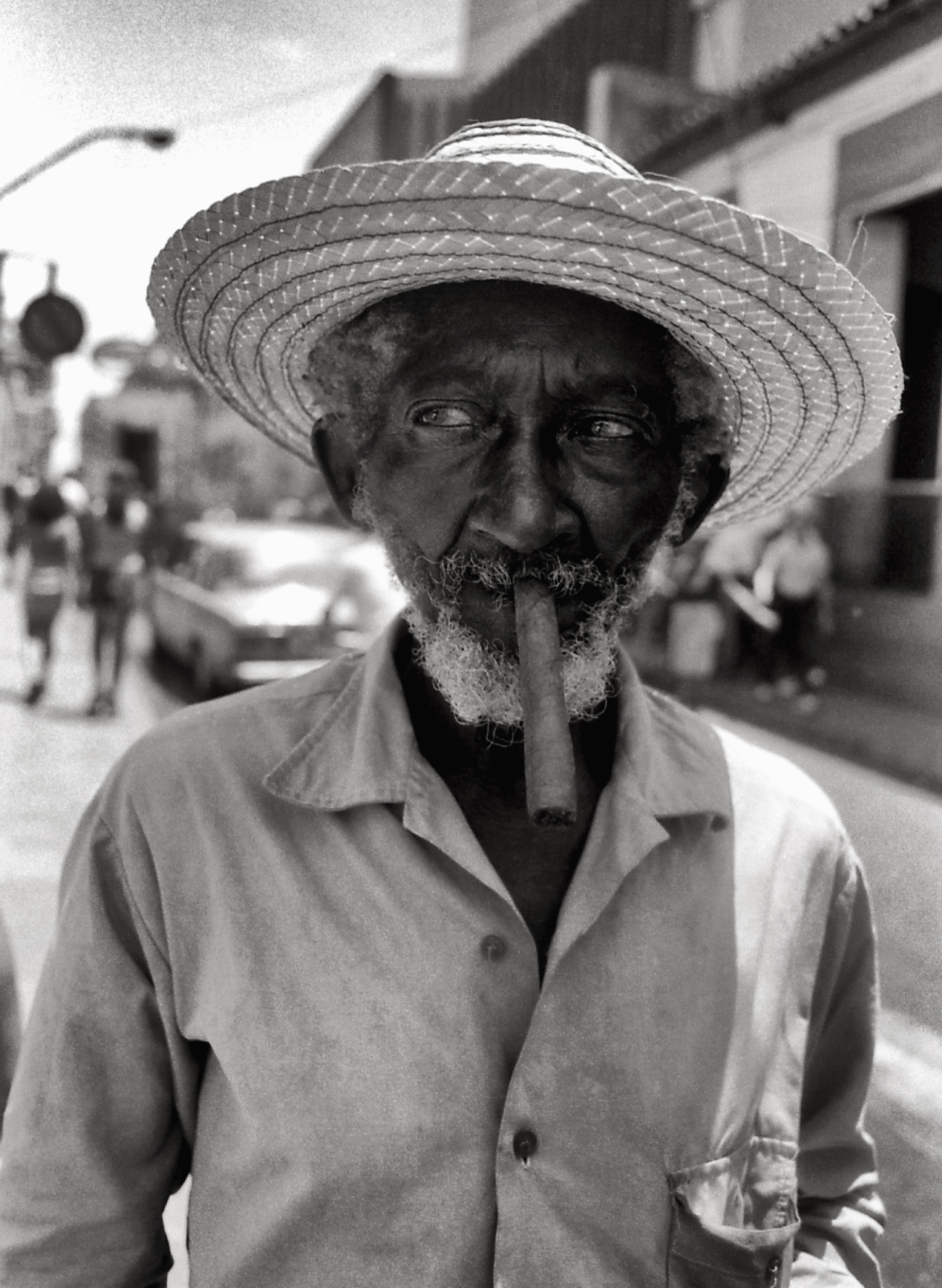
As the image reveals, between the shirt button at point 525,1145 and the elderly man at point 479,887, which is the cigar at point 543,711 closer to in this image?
the elderly man at point 479,887

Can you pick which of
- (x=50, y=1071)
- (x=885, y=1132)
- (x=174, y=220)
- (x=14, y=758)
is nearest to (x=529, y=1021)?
(x=50, y=1071)

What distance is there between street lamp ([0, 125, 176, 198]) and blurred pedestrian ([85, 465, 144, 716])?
4.06 meters

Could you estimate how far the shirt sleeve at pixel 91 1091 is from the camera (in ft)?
4.46

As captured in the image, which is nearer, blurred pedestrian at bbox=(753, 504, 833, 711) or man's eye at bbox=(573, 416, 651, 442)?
man's eye at bbox=(573, 416, 651, 442)

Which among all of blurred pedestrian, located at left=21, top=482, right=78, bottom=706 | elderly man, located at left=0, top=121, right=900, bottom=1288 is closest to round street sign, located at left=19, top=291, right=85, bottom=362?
elderly man, located at left=0, top=121, right=900, bottom=1288

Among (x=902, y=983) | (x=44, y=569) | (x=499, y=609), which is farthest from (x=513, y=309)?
(x=44, y=569)

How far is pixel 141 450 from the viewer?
5008mm

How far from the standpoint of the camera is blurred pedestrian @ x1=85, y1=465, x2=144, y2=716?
6242 mm

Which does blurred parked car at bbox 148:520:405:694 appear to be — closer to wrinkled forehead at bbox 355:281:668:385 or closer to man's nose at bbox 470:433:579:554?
wrinkled forehead at bbox 355:281:668:385

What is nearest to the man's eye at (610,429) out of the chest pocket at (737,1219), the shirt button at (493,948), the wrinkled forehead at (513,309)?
the wrinkled forehead at (513,309)

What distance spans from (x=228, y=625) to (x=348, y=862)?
5951mm

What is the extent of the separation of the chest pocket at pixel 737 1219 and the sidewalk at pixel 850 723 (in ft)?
2.54

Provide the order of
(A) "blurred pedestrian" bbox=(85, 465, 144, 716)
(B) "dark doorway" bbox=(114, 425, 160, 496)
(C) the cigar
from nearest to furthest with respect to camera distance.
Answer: (C) the cigar → (B) "dark doorway" bbox=(114, 425, 160, 496) → (A) "blurred pedestrian" bbox=(85, 465, 144, 716)

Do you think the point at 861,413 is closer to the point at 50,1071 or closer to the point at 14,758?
the point at 50,1071
